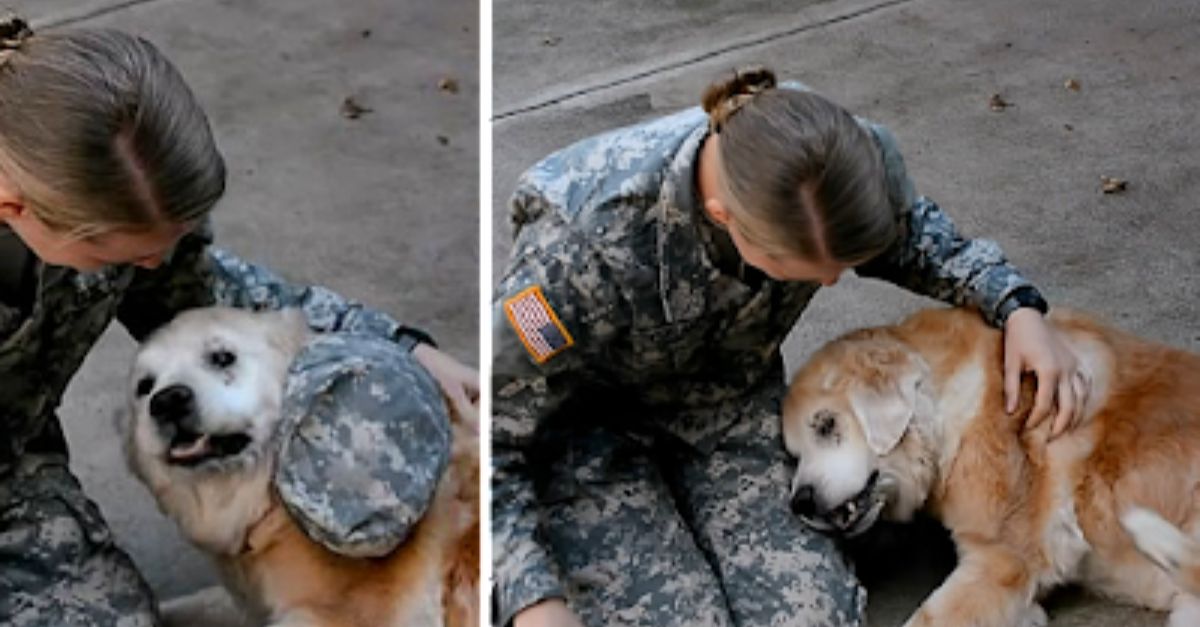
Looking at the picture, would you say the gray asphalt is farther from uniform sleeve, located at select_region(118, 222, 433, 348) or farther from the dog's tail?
the dog's tail

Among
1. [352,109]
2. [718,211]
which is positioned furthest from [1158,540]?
[352,109]

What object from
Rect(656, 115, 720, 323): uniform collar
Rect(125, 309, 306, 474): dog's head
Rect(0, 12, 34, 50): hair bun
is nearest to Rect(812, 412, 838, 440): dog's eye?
Rect(656, 115, 720, 323): uniform collar

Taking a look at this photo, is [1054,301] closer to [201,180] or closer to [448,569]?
[448,569]

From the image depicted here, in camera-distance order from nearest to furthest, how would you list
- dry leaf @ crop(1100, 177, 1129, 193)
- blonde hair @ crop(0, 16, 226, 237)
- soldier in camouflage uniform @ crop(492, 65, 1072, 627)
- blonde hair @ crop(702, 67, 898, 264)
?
1. blonde hair @ crop(0, 16, 226, 237)
2. blonde hair @ crop(702, 67, 898, 264)
3. soldier in camouflage uniform @ crop(492, 65, 1072, 627)
4. dry leaf @ crop(1100, 177, 1129, 193)

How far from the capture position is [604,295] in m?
1.66

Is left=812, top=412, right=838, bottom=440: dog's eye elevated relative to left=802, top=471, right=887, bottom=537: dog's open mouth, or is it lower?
elevated

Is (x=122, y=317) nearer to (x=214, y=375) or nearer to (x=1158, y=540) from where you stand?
(x=214, y=375)

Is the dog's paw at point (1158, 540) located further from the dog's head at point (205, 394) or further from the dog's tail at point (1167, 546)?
the dog's head at point (205, 394)

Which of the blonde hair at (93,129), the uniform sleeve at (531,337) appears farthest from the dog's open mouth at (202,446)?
the blonde hair at (93,129)

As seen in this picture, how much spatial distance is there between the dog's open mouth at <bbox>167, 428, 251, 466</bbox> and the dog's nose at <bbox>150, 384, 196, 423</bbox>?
22mm

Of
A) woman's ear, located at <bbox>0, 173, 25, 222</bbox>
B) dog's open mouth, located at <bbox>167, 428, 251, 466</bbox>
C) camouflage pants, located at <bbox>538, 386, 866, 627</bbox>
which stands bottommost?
camouflage pants, located at <bbox>538, 386, 866, 627</bbox>

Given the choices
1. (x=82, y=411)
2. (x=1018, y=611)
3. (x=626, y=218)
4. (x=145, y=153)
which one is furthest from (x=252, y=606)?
(x=1018, y=611)

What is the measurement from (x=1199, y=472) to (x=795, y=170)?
25.7 inches

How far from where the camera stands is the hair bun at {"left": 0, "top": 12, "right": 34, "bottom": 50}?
1174mm
